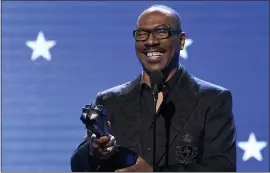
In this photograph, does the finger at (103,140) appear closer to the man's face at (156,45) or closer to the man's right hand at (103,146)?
the man's right hand at (103,146)

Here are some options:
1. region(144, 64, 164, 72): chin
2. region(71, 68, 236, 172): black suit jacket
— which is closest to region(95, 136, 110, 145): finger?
region(71, 68, 236, 172): black suit jacket

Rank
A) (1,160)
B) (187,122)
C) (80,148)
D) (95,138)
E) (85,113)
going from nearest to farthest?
(85,113) < (95,138) < (80,148) < (187,122) < (1,160)

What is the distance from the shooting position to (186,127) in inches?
66.9

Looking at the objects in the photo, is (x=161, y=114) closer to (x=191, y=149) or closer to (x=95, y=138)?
(x=191, y=149)

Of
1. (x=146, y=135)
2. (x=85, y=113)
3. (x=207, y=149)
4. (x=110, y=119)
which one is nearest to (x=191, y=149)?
(x=207, y=149)

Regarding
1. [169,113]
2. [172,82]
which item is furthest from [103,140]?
[172,82]

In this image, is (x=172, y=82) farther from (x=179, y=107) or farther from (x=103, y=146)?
(x=103, y=146)

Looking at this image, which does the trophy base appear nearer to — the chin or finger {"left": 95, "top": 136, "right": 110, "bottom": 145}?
finger {"left": 95, "top": 136, "right": 110, "bottom": 145}

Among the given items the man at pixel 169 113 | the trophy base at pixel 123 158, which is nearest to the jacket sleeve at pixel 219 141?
the man at pixel 169 113

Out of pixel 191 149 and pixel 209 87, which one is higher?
pixel 209 87

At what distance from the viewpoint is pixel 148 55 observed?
1.76 meters

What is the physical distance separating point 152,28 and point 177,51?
4.8 inches

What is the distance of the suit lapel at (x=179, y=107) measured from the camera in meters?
1.67

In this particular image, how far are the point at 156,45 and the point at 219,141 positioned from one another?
35cm
